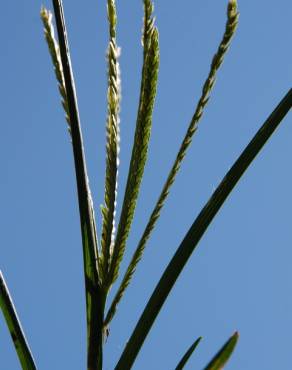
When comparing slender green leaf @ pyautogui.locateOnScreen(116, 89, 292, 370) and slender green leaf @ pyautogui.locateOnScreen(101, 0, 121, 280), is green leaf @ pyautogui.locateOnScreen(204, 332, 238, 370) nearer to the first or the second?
slender green leaf @ pyautogui.locateOnScreen(116, 89, 292, 370)

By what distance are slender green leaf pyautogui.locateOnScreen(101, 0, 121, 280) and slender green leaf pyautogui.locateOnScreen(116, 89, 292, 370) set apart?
123 millimetres

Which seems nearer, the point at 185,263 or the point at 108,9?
the point at 185,263

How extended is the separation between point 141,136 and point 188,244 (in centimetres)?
20

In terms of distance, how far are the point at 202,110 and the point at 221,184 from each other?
0.43ft

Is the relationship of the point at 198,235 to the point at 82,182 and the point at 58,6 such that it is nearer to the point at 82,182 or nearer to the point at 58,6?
the point at 82,182

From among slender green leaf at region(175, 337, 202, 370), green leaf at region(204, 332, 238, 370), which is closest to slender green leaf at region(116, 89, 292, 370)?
slender green leaf at region(175, 337, 202, 370)

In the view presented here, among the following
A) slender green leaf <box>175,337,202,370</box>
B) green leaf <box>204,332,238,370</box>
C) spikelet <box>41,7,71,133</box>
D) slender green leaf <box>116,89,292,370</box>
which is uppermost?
spikelet <box>41,7,71,133</box>

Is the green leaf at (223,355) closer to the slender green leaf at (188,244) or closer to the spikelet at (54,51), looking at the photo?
the slender green leaf at (188,244)

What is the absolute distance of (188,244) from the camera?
1.00m

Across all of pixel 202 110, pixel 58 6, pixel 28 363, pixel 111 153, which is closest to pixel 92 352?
pixel 28 363

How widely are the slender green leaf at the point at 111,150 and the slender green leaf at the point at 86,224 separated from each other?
21 mm

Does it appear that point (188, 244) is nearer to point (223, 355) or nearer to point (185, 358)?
point (185, 358)

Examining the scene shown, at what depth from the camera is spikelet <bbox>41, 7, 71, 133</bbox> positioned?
1.10 metres

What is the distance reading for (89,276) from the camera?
1.09m
